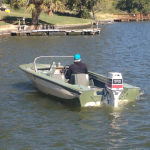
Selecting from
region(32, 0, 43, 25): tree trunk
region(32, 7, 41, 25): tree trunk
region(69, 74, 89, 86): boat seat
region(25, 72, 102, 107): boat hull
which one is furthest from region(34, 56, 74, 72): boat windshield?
region(32, 7, 41, 25): tree trunk

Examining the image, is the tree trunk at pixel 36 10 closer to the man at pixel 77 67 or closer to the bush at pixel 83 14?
the bush at pixel 83 14

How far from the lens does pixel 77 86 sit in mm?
Answer: 10562

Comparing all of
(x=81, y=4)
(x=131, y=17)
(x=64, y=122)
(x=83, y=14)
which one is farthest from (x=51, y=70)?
(x=131, y=17)

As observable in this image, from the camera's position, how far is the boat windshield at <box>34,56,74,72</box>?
1317 centimetres

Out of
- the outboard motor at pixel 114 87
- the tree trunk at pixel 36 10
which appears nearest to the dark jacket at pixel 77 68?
the outboard motor at pixel 114 87

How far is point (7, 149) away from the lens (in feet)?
26.5

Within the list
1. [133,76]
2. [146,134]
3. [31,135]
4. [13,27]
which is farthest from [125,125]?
[13,27]

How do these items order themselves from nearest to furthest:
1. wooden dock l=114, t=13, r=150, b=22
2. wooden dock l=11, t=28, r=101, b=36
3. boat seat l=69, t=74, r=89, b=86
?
boat seat l=69, t=74, r=89, b=86
wooden dock l=11, t=28, r=101, b=36
wooden dock l=114, t=13, r=150, b=22

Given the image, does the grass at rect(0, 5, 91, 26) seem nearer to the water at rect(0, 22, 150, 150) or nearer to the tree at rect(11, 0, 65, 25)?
the tree at rect(11, 0, 65, 25)

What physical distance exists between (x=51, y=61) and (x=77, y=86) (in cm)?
326

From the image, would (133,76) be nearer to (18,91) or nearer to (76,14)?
(18,91)

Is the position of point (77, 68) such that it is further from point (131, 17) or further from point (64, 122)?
point (131, 17)

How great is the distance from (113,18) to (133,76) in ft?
208

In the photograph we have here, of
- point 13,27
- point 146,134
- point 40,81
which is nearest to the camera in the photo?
point 146,134
